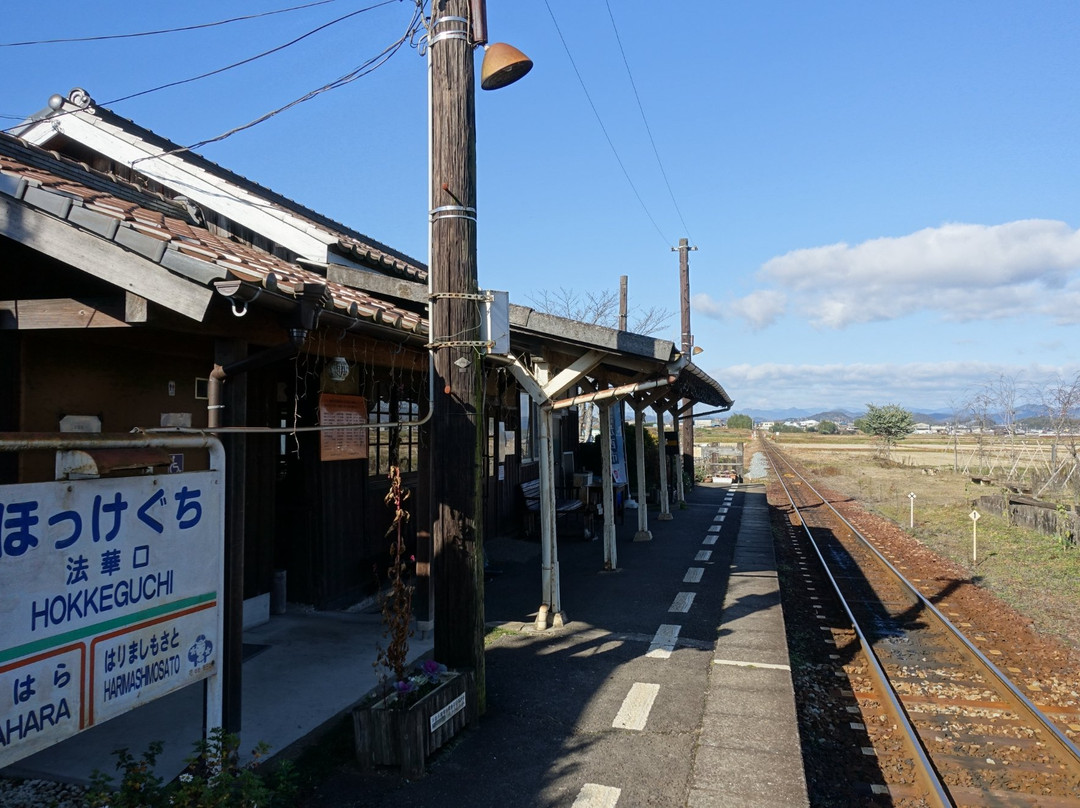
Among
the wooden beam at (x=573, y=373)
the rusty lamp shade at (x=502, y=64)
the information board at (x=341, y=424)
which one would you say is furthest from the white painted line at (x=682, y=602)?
the rusty lamp shade at (x=502, y=64)

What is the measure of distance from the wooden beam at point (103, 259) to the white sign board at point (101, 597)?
2.74 ft

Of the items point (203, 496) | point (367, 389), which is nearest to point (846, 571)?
point (367, 389)

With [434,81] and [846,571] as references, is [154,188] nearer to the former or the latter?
[434,81]

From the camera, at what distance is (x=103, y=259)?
143 inches

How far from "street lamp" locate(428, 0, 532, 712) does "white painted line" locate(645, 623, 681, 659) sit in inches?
80.8

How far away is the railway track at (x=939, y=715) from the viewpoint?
16.9 ft

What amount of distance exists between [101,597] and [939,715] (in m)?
6.59

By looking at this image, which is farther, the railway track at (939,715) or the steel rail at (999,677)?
the steel rail at (999,677)

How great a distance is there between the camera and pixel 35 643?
2582mm

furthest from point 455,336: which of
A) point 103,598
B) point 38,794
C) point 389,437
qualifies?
point 389,437

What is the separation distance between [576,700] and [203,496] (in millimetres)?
3347

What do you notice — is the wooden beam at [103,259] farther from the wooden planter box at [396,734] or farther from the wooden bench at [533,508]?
the wooden bench at [533,508]

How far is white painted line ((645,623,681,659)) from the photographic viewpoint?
263 inches

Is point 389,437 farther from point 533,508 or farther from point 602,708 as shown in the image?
point 533,508
